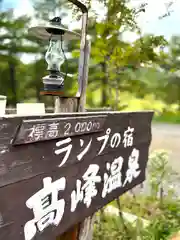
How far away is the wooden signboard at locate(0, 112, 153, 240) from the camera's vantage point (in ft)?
3.22

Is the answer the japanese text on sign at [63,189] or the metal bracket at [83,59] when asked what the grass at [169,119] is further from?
the metal bracket at [83,59]

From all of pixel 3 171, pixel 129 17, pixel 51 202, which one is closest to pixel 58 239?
pixel 51 202

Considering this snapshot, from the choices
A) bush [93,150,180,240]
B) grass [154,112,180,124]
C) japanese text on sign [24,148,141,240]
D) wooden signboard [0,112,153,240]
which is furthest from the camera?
grass [154,112,180,124]

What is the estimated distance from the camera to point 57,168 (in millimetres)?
1194

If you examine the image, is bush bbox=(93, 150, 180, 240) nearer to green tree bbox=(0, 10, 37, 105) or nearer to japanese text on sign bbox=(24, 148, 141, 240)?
japanese text on sign bbox=(24, 148, 141, 240)

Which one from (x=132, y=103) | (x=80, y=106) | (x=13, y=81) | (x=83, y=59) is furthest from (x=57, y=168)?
(x=13, y=81)

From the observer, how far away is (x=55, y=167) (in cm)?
118

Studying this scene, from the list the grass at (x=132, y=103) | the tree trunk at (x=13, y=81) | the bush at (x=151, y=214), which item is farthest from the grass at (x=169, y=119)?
the bush at (x=151, y=214)

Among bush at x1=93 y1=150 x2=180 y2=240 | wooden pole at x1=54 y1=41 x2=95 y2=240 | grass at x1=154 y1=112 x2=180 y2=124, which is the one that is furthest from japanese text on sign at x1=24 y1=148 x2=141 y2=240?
grass at x1=154 y1=112 x2=180 y2=124

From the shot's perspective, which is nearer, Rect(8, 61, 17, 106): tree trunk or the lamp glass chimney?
the lamp glass chimney

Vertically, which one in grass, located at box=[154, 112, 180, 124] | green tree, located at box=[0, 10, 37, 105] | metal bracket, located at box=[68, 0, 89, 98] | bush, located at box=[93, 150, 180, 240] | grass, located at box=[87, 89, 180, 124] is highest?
green tree, located at box=[0, 10, 37, 105]

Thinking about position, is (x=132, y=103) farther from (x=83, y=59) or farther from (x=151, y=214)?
(x=83, y=59)

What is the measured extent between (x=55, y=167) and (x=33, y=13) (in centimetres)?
479

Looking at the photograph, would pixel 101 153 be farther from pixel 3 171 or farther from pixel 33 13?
pixel 33 13
